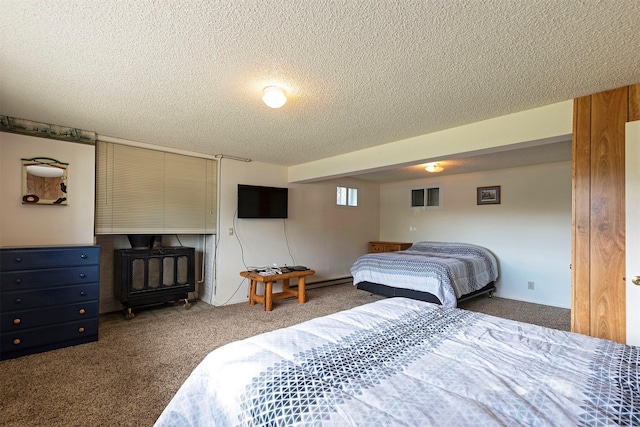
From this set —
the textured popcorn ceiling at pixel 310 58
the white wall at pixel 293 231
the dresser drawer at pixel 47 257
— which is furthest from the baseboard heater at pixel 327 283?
the textured popcorn ceiling at pixel 310 58

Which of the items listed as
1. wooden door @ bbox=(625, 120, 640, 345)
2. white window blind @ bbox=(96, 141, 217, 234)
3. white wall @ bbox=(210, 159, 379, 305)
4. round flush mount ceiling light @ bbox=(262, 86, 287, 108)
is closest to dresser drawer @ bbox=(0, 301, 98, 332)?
white window blind @ bbox=(96, 141, 217, 234)

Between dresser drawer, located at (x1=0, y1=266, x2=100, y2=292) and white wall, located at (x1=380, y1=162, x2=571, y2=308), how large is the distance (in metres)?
5.55

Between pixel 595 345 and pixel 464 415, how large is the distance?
41.2 inches

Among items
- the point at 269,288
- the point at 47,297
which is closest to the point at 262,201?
the point at 269,288

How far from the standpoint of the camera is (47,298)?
2785mm

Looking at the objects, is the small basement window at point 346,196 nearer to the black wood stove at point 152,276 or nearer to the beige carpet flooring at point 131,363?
the beige carpet flooring at point 131,363

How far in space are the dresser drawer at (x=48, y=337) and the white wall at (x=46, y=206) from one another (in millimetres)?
915

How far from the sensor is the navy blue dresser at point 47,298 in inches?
103

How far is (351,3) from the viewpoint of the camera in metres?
1.37

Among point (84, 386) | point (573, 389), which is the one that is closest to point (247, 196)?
point (84, 386)

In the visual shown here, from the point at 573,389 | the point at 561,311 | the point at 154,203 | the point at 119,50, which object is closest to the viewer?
the point at 573,389

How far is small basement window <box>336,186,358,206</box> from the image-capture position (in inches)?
249

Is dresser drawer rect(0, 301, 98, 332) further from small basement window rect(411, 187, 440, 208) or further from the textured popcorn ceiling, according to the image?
small basement window rect(411, 187, 440, 208)

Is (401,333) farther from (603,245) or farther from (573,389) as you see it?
(603,245)
